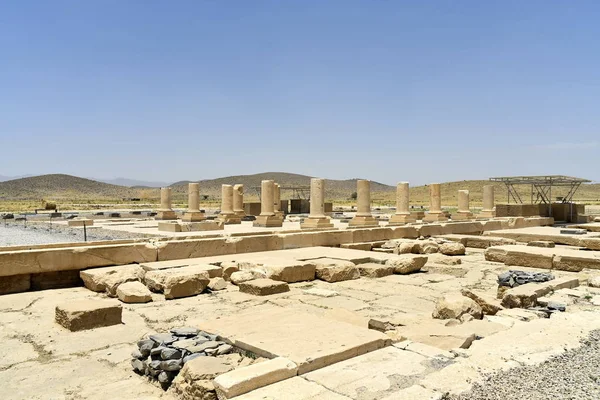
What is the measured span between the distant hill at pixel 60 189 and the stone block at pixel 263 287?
109422 mm

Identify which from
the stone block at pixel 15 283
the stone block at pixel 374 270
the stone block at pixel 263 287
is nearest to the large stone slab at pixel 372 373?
the stone block at pixel 263 287

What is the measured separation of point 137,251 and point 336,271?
380 cm

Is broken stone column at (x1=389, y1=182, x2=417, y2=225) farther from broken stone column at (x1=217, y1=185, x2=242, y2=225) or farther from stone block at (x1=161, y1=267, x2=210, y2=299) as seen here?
stone block at (x1=161, y1=267, x2=210, y2=299)

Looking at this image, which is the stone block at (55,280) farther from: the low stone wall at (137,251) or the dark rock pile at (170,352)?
the dark rock pile at (170,352)

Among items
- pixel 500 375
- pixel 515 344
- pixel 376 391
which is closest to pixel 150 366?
pixel 376 391

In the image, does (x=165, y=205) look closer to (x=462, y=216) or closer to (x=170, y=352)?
(x=462, y=216)

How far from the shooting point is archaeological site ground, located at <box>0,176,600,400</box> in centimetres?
374

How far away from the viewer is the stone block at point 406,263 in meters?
9.84

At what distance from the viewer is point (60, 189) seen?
119m

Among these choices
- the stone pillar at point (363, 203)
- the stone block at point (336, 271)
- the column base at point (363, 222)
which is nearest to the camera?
the stone block at point (336, 271)

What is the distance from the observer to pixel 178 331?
→ 480 centimetres

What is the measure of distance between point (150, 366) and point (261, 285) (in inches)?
136

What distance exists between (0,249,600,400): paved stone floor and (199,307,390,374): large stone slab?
93 mm

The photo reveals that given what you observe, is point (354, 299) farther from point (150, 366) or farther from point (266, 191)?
point (266, 191)
